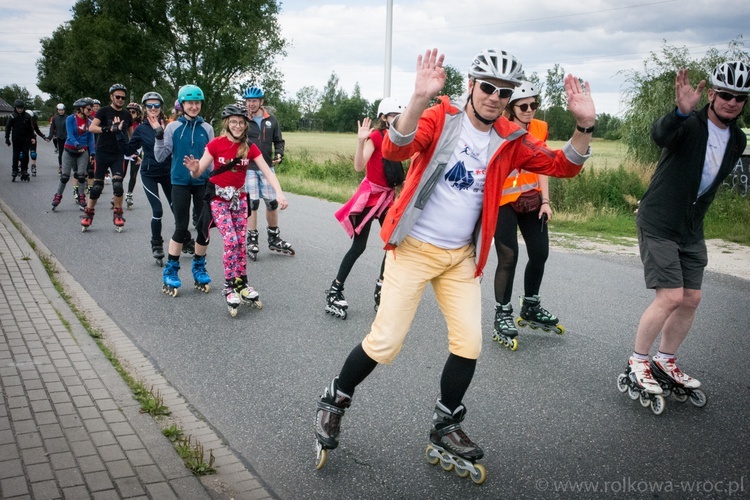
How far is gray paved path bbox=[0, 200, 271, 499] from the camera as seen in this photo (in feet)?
11.0

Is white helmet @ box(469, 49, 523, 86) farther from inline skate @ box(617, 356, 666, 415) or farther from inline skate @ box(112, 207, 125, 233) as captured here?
inline skate @ box(112, 207, 125, 233)

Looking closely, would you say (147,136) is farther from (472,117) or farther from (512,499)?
(512,499)

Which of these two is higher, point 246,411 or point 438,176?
point 438,176

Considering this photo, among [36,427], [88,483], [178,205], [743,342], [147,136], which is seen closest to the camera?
[88,483]

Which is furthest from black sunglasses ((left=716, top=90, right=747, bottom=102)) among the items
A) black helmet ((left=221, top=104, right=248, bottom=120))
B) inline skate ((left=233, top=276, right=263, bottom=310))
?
inline skate ((left=233, top=276, right=263, bottom=310))

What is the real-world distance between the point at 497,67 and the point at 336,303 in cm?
367

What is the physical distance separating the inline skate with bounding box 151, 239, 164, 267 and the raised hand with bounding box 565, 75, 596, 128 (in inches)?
253

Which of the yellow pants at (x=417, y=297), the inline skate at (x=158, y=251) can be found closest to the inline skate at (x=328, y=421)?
the yellow pants at (x=417, y=297)

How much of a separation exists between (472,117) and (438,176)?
14.5 inches

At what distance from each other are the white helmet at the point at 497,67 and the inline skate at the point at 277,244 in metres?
6.43

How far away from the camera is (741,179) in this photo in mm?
16297

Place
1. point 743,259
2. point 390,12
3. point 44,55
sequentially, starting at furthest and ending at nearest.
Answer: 1. point 44,55
2. point 390,12
3. point 743,259

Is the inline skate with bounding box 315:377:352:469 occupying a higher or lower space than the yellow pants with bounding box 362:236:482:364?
lower

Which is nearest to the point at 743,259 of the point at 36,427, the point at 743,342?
the point at 743,342
